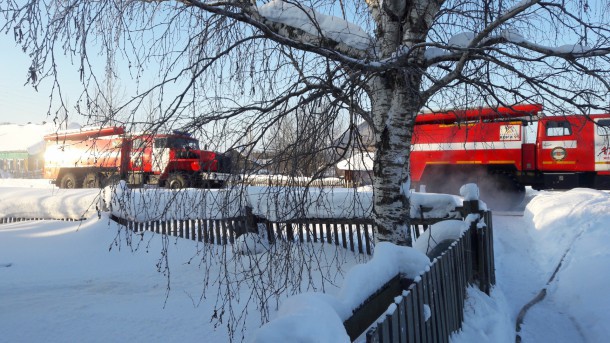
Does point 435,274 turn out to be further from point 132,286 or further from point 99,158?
point 132,286

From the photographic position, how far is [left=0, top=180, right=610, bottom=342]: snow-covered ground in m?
4.32

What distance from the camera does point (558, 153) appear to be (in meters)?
13.3

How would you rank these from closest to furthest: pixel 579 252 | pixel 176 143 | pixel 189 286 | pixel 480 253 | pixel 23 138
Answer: pixel 176 143 → pixel 480 253 → pixel 189 286 → pixel 579 252 → pixel 23 138

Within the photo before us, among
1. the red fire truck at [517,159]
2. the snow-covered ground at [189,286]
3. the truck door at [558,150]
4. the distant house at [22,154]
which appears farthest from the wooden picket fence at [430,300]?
the distant house at [22,154]

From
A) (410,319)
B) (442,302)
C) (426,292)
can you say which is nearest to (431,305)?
(426,292)

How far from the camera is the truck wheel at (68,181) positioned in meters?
21.5

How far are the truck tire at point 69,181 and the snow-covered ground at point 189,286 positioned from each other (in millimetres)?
13060

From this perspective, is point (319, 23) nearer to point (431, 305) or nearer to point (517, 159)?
point (431, 305)

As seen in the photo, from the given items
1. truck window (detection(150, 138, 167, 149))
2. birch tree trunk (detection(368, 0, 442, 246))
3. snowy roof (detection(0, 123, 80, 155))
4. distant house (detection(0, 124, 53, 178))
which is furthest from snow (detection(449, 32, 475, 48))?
snowy roof (detection(0, 123, 80, 155))

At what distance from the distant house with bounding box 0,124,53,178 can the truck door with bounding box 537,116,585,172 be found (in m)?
44.7

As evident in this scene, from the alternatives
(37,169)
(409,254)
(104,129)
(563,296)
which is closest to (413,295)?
(409,254)

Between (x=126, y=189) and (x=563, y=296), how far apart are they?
540 cm

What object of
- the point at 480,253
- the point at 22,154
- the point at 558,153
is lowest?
the point at 480,253

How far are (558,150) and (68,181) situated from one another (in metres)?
22.0
